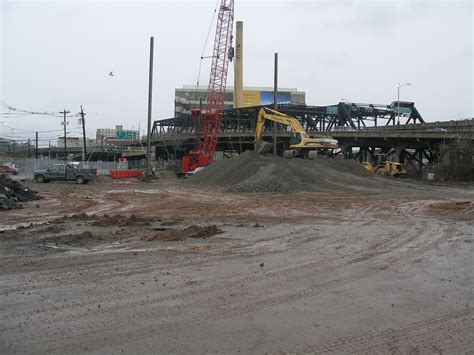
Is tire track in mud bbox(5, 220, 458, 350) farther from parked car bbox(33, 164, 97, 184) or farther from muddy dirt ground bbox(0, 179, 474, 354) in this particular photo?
parked car bbox(33, 164, 97, 184)

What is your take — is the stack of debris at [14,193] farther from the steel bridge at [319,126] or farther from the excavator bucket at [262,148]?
the steel bridge at [319,126]

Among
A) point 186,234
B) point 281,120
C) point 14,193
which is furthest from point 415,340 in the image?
point 281,120

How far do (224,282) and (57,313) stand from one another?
2643 millimetres

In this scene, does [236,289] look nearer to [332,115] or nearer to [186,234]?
[186,234]

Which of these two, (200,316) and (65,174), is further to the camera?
(65,174)

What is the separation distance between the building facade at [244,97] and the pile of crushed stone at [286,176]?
9757 centimetres

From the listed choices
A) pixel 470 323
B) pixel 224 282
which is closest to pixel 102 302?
pixel 224 282

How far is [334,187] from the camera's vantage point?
3459 cm

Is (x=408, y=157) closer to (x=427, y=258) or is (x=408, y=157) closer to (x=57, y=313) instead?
(x=427, y=258)

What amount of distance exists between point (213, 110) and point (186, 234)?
56196 millimetres

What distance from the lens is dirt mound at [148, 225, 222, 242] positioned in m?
12.0

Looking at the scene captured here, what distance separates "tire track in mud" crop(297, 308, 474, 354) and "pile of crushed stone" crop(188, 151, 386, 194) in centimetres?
2548

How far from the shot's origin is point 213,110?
222ft

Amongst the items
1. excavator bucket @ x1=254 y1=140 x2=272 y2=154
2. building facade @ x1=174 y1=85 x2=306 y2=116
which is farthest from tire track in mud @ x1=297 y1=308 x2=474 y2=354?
building facade @ x1=174 y1=85 x2=306 y2=116
